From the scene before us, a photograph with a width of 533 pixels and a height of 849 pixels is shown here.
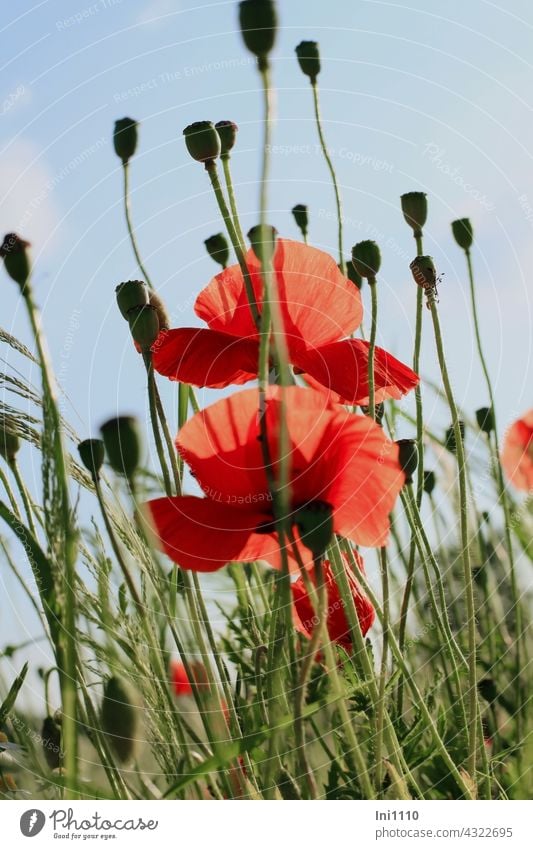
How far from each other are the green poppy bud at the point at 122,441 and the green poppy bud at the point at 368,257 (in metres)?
0.17

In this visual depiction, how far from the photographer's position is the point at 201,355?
0.46 m

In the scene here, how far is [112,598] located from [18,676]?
8cm

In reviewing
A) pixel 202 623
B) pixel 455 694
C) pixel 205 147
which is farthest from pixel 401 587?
pixel 205 147

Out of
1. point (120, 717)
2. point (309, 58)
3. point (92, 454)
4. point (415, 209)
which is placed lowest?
point (120, 717)

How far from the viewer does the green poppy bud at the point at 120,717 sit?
336 mm

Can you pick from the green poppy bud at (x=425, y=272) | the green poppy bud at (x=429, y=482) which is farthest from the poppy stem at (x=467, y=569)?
the green poppy bud at (x=429, y=482)

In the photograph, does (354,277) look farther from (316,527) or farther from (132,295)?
(316,527)

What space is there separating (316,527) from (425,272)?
0.19 meters

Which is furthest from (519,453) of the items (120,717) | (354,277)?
(120,717)

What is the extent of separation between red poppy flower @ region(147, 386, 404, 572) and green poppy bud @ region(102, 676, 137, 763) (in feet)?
0.21

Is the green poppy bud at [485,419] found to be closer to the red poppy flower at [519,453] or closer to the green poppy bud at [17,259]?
the red poppy flower at [519,453]

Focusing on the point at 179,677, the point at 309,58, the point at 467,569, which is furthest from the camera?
the point at 179,677

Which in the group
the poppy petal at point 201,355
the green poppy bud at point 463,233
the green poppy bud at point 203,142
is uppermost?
the green poppy bud at point 203,142

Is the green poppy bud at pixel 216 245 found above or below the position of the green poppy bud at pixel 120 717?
above
